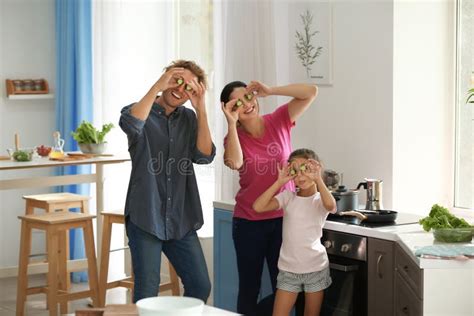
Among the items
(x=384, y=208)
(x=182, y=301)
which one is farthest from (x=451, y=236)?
(x=182, y=301)

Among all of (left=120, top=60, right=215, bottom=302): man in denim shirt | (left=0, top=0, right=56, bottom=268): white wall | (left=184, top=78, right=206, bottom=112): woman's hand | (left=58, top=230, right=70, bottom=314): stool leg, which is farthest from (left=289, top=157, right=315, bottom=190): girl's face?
(left=0, top=0, right=56, bottom=268): white wall

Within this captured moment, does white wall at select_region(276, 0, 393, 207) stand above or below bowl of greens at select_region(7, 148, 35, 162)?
above

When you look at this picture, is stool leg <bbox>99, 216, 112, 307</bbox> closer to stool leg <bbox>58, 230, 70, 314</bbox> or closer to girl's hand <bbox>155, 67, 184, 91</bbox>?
stool leg <bbox>58, 230, 70, 314</bbox>

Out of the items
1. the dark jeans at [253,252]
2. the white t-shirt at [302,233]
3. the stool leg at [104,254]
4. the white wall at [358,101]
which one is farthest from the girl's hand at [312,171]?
the stool leg at [104,254]

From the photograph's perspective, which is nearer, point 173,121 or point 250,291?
point 173,121

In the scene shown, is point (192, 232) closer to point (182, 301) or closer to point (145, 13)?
point (182, 301)

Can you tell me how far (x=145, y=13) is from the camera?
660 cm

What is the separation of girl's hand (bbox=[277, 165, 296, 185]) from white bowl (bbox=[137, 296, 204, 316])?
1337 millimetres

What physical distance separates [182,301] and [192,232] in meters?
1.29

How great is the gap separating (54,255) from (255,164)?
1813mm

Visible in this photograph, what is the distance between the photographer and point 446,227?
361 centimetres

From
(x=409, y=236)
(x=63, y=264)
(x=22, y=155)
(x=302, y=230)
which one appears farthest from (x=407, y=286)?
(x=22, y=155)

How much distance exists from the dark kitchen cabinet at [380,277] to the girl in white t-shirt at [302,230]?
0.65 feet

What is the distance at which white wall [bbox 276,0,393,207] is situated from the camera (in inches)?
178
